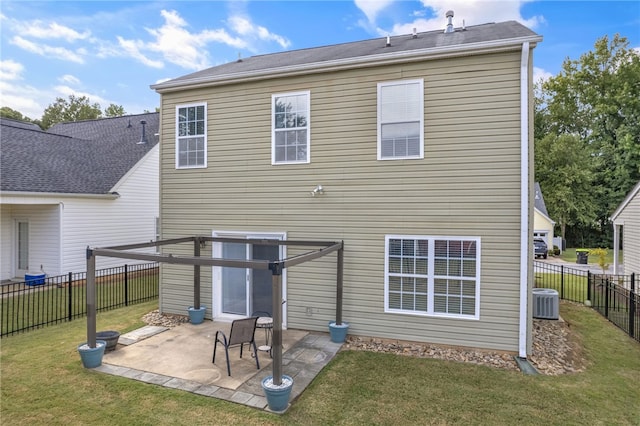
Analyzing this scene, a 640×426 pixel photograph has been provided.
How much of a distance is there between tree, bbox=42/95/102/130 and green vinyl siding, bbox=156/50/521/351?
37766 mm

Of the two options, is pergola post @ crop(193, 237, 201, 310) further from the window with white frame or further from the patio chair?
the window with white frame

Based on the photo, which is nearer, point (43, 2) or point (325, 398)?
point (325, 398)

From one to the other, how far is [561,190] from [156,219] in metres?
33.5

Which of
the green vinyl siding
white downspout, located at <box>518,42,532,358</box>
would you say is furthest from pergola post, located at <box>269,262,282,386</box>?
white downspout, located at <box>518,42,532,358</box>

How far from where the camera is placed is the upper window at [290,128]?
26.2 ft

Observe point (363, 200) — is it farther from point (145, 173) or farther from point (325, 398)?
point (145, 173)

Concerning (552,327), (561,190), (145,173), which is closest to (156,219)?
(145,173)

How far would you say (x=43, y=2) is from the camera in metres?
10.7

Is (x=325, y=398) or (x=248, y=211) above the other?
(x=248, y=211)

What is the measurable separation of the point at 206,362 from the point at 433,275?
4.73 metres

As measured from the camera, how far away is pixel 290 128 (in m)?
8.11

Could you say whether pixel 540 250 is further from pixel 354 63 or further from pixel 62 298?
pixel 62 298

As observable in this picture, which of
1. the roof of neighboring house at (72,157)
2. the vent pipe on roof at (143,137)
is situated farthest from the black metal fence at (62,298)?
the vent pipe on roof at (143,137)

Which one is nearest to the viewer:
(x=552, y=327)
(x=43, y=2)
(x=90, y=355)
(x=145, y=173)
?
(x=90, y=355)
